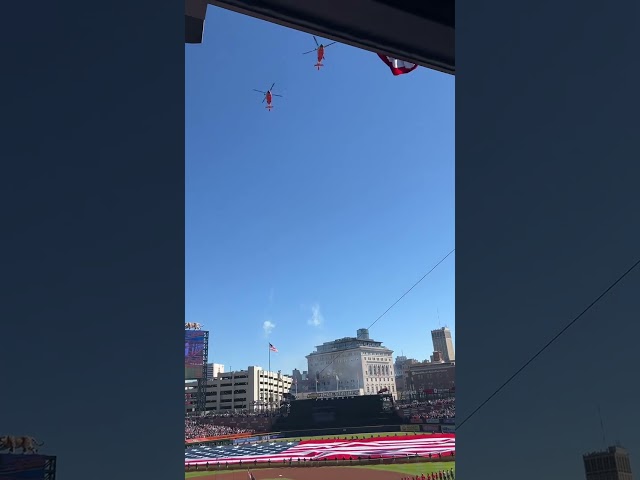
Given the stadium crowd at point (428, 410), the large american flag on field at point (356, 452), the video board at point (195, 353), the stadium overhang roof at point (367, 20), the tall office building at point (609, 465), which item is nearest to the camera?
the tall office building at point (609, 465)

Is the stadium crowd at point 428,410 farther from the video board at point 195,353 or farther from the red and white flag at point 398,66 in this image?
the red and white flag at point 398,66

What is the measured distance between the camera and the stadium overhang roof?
5625 millimetres

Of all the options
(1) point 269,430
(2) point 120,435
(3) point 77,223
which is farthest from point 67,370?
(1) point 269,430

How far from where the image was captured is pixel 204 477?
19.0 m

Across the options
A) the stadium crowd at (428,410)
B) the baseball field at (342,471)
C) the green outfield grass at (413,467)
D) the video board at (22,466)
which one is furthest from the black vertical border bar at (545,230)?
the stadium crowd at (428,410)

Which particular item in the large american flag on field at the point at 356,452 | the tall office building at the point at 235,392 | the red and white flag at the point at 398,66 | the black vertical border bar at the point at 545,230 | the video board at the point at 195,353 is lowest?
the tall office building at the point at 235,392

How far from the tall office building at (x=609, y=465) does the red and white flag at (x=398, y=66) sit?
7011 mm

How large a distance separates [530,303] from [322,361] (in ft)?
314

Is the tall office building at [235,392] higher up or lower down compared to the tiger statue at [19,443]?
lower down

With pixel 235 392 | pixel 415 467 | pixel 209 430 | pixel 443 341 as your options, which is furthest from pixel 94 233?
pixel 443 341

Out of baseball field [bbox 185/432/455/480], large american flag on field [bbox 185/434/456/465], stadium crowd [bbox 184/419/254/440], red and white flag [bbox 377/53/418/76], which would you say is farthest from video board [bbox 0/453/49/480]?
stadium crowd [bbox 184/419/254/440]

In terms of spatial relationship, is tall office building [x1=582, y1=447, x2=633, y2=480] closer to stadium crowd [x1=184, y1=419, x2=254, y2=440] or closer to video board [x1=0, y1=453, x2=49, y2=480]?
video board [x1=0, y1=453, x2=49, y2=480]

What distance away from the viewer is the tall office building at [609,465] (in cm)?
228

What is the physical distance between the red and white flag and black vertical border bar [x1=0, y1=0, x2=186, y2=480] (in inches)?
222
